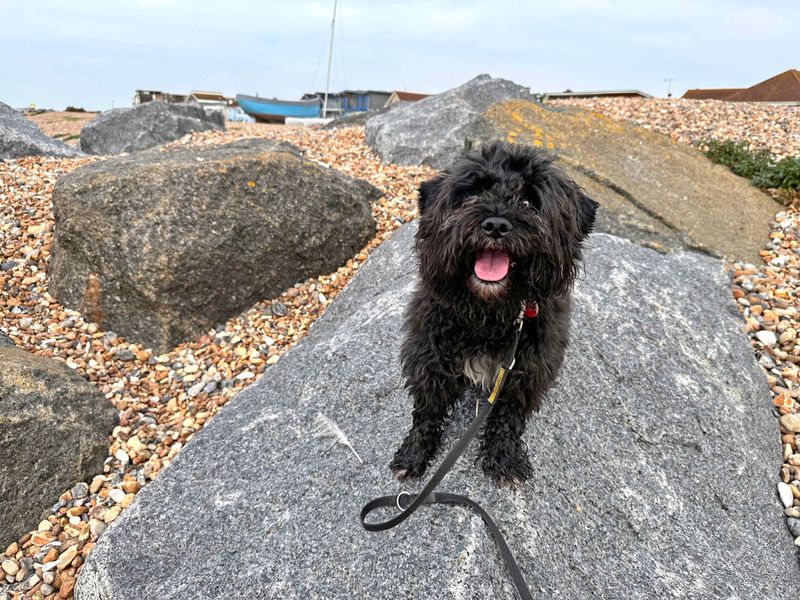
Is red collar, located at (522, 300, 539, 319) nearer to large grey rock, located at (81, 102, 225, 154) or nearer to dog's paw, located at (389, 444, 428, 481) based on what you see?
dog's paw, located at (389, 444, 428, 481)

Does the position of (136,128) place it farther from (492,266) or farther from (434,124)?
(492,266)

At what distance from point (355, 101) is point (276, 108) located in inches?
254

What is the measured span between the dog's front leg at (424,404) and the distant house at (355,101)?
41.1 m

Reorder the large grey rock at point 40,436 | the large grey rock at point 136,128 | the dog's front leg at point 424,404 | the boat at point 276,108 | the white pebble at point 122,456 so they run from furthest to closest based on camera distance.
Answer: the boat at point 276,108 → the large grey rock at point 136,128 → the white pebble at point 122,456 → the large grey rock at point 40,436 → the dog's front leg at point 424,404

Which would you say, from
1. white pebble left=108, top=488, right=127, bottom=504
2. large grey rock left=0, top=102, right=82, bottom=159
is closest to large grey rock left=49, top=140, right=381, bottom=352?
white pebble left=108, top=488, right=127, bottom=504

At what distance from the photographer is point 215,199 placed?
561 cm

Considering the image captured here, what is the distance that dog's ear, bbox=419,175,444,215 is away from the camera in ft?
9.96

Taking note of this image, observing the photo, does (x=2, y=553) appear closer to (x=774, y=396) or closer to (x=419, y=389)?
(x=419, y=389)

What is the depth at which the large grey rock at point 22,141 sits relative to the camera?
9242 mm

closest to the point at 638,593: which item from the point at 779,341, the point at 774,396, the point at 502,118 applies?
the point at 774,396

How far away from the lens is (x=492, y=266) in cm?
267

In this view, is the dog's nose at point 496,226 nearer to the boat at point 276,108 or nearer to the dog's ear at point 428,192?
the dog's ear at point 428,192

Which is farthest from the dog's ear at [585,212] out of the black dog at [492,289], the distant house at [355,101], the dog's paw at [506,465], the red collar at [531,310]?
the distant house at [355,101]

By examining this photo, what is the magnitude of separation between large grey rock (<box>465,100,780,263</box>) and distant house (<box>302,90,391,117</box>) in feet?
114
